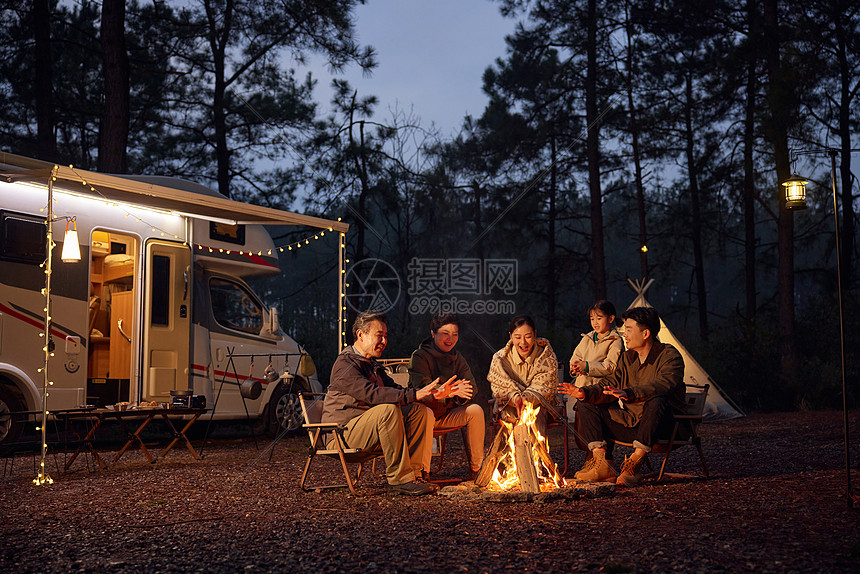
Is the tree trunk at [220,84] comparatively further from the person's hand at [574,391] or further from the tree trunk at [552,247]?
the person's hand at [574,391]

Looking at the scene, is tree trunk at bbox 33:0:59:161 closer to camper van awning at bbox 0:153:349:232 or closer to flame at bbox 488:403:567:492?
camper van awning at bbox 0:153:349:232

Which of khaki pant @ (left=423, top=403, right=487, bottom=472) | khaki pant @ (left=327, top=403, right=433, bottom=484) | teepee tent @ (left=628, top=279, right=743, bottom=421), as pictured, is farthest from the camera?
teepee tent @ (left=628, top=279, right=743, bottom=421)

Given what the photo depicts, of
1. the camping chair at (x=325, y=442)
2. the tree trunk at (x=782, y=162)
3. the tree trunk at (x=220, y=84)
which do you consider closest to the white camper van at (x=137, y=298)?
the camping chair at (x=325, y=442)

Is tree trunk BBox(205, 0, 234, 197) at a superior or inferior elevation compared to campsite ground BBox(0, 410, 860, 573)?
superior

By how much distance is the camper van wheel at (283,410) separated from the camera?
30.0 ft

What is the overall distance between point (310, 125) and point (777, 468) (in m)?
11.3

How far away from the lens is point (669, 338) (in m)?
10.8

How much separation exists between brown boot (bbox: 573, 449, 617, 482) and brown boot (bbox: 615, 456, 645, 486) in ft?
0.30

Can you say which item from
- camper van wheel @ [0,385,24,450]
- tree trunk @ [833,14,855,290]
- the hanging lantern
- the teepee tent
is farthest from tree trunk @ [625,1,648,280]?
camper van wheel @ [0,385,24,450]

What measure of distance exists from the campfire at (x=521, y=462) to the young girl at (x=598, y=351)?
853 millimetres

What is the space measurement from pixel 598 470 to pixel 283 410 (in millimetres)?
4931

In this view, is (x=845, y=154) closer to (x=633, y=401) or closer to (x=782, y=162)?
(x=782, y=162)

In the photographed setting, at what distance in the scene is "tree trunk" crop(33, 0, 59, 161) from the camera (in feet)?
43.8

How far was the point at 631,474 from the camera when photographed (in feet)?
16.2
